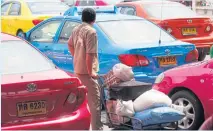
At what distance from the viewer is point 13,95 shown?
519 cm

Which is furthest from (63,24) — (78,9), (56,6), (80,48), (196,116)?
(56,6)

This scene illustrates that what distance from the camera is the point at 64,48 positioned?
898cm

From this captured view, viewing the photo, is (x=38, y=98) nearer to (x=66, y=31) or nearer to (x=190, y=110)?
(x=190, y=110)

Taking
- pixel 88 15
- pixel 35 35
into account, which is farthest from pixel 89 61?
pixel 35 35

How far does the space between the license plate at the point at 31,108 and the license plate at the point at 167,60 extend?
325 centimetres

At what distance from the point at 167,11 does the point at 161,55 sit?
4.83m

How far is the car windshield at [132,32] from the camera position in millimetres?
8688

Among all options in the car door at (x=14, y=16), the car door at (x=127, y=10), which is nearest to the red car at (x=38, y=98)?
the car door at (x=127, y=10)

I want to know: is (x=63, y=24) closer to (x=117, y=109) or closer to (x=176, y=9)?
(x=117, y=109)

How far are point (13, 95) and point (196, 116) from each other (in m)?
2.60

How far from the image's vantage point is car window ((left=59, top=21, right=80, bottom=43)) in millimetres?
9188

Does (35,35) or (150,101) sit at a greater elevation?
(35,35)

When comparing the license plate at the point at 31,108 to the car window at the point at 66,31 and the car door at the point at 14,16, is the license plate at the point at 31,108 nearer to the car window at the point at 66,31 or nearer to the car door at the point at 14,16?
the car window at the point at 66,31

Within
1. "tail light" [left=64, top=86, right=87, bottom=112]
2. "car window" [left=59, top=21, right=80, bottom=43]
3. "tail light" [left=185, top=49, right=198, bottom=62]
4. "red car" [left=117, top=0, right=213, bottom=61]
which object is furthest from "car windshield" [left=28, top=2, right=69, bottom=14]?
"tail light" [left=64, top=86, right=87, bottom=112]
